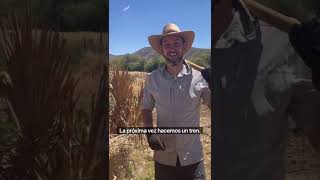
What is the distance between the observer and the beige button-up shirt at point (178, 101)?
5539 mm

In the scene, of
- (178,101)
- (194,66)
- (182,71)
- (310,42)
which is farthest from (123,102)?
(310,42)

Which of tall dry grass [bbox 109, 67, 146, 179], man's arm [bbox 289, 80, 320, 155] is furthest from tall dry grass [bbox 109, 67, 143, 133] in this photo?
man's arm [bbox 289, 80, 320, 155]

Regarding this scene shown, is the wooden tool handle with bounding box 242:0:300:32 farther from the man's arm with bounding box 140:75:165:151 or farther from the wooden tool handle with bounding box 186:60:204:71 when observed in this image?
the man's arm with bounding box 140:75:165:151

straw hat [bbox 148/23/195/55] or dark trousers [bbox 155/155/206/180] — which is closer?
straw hat [bbox 148/23/195/55]

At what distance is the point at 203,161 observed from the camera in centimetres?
558

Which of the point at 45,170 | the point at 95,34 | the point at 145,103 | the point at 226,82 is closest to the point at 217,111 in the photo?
the point at 226,82

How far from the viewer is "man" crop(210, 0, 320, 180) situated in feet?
18.2

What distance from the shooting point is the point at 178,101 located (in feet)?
18.2

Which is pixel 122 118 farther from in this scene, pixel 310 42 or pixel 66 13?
pixel 310 42

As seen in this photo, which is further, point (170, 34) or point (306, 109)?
point (306, 109)

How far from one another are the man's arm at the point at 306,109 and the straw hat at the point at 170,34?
1.03m

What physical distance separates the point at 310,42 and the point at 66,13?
7.15 ft

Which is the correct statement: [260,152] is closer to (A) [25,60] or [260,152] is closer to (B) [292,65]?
(B) [292,65]

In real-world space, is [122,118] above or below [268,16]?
below
